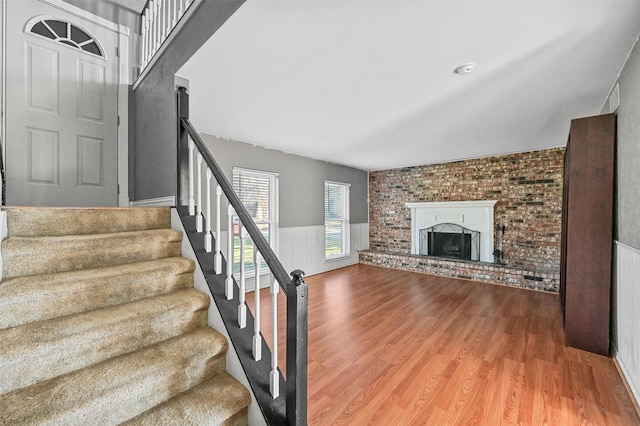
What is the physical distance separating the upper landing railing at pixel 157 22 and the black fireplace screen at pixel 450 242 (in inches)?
226

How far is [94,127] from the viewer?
2918 millimetres

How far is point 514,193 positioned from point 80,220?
634 centimetres

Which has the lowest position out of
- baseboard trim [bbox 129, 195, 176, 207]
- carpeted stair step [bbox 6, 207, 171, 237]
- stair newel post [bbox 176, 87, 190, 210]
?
carpeted stair step [bbox 6, 207, 171, 237]

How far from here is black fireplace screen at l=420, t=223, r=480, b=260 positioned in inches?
225

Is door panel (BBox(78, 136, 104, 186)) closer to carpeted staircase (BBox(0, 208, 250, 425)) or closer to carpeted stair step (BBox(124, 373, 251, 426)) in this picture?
carpeted staircase (BBox(0, 208, 250, 425))

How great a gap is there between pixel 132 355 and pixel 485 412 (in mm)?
2153

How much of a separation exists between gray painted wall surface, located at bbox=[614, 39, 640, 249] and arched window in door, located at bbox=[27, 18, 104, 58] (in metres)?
4.77

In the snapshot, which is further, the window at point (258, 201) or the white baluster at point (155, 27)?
the window at point (258, 201)

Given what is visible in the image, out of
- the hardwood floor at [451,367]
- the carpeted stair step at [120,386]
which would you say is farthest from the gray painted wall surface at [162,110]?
the hardwood floor at [451,367]

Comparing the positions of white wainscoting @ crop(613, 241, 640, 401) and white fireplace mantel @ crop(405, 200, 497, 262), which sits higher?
white fireplace mantel @ crop(405, 200, 497, 262)

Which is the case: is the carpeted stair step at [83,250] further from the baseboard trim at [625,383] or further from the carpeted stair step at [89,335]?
the baseboard trim at [625,383]

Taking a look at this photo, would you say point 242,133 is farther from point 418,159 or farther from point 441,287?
point 441,287

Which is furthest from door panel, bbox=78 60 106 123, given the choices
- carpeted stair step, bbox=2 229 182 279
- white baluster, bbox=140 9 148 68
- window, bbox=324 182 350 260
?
window, bbox=324 182 350 260

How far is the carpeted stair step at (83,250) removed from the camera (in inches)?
59.5
